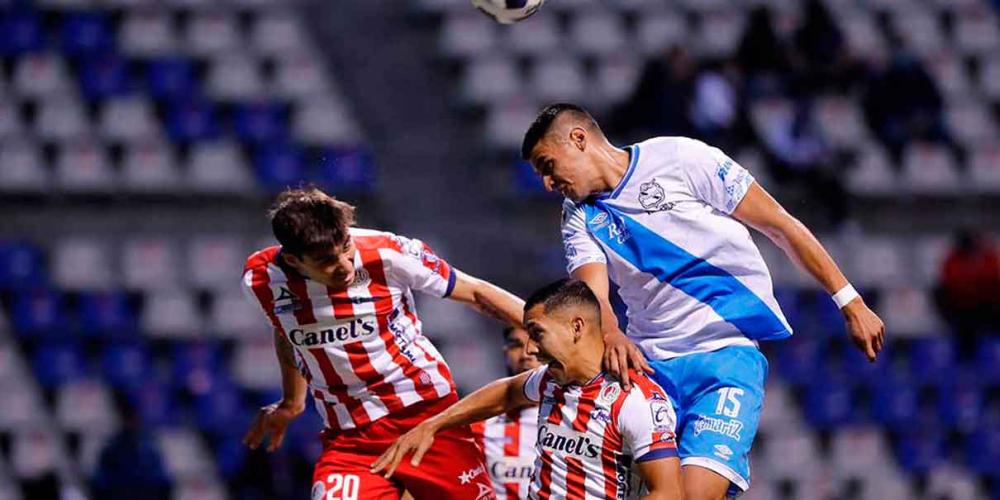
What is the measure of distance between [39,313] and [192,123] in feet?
6.59

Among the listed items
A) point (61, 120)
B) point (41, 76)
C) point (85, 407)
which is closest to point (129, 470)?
point (85, 407)

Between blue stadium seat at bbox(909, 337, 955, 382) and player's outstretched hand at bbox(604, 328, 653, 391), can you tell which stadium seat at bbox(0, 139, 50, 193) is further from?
player's outstretched hand at bbox(604, 328, 653, 391)

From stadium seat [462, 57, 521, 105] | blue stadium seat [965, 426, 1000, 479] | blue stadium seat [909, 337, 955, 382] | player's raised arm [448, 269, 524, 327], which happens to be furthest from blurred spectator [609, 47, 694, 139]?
player's raised arm [448, 269, 524, 327]

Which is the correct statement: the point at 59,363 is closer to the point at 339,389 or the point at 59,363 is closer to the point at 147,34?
the point at 147,34

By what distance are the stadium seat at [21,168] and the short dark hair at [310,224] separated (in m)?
7.50

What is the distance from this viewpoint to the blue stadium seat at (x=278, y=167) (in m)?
12.0

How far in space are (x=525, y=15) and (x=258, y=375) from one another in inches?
232

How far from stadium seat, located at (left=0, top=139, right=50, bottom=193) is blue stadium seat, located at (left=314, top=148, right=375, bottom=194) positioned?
2.27m

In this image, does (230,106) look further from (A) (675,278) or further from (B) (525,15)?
(A) (675,278)

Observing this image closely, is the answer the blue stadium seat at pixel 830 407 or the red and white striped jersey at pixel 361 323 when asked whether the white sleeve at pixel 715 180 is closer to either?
the red and white striped jersey at pixel 361 323

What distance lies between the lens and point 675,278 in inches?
204

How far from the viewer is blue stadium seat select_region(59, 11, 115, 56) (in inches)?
503

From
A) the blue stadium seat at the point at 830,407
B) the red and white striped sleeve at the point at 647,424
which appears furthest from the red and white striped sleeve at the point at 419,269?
the blue stadium seat at the point at 830,407

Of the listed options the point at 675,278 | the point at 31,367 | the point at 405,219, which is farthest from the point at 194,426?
the point at 675,278
